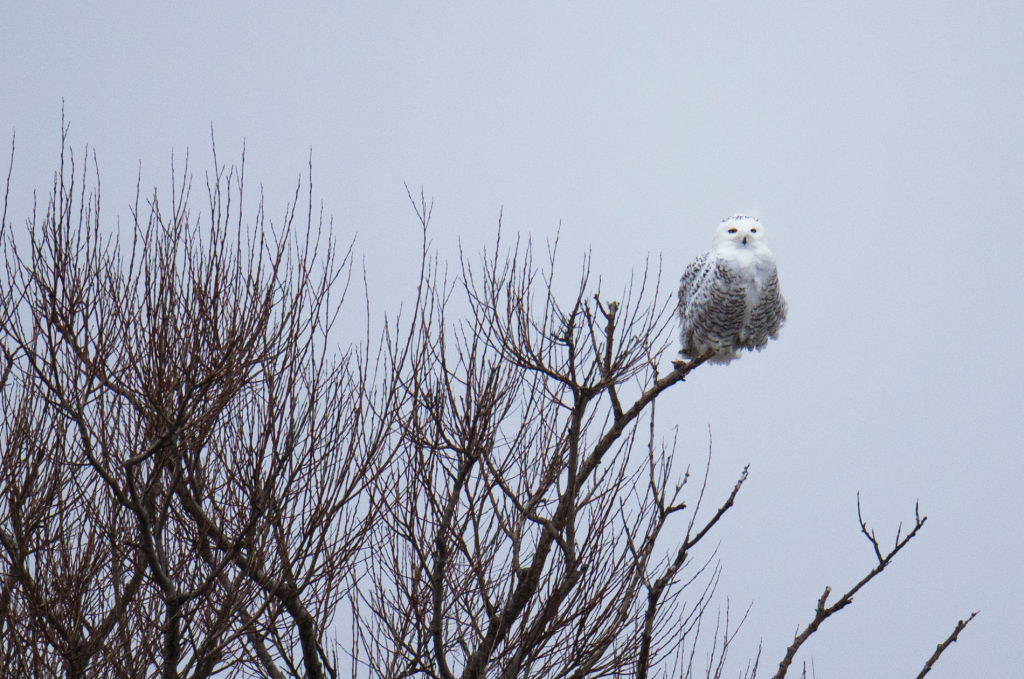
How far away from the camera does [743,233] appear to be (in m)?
6.21

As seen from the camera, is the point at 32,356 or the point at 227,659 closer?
the point at 32,356

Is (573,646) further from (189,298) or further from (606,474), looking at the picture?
(189,298)

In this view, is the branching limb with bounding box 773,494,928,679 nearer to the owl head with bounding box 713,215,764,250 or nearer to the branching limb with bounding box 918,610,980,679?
the branching limb with bounding box 918,610,980,679

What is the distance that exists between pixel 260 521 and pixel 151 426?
0.54 meters

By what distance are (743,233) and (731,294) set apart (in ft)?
1.43

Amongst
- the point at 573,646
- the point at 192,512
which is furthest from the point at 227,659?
the point at 573,646

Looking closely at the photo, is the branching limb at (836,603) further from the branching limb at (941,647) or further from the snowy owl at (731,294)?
the snowy owl at (731,294)

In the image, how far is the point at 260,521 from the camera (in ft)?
11.2

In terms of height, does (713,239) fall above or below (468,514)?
above

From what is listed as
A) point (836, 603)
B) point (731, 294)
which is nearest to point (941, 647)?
point (836, 603)

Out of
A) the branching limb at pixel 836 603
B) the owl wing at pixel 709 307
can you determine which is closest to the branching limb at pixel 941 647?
the branching limb at pixel 836 603

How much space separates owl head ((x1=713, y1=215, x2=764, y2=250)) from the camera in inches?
245

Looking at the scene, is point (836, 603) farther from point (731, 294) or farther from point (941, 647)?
point (731, 294)

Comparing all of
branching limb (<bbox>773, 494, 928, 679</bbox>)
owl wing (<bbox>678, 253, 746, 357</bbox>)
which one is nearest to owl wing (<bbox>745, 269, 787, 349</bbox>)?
owl wing (<bbox>678, 253, 746, 357</bbox>)
